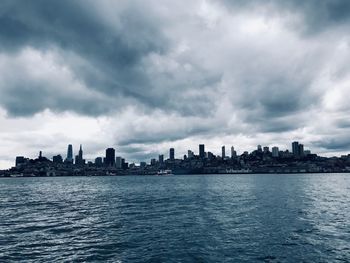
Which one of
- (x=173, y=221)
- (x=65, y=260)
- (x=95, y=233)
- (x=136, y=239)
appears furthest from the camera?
(x=173, y=221)

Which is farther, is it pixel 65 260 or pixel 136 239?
pixel 136 239

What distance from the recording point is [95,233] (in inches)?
1634

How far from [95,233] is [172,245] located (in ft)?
44.1

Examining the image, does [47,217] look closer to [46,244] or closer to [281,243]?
[46,244]

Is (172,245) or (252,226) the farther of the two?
(252,226)

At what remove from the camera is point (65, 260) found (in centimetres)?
2878

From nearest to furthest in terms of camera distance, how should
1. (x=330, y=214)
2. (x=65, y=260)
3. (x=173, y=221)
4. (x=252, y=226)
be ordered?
1. (x=65, y=260)
2. (x=252, y=226)
3. (x=173, y=221)
4. (x=330, y=214)

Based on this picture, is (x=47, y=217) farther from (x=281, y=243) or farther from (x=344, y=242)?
(x=344, y=242)

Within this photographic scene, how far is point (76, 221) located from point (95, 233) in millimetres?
11835

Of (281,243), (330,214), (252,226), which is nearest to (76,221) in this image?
(252,226)

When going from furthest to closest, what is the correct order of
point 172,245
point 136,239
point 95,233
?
point 95,233
point 136,239
point 172,245

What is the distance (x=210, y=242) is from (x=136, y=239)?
382 inches

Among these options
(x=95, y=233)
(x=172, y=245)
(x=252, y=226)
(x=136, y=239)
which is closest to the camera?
(x=172, y=245)

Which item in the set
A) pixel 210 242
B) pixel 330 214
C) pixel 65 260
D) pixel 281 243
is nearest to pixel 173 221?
pixel 210 242
